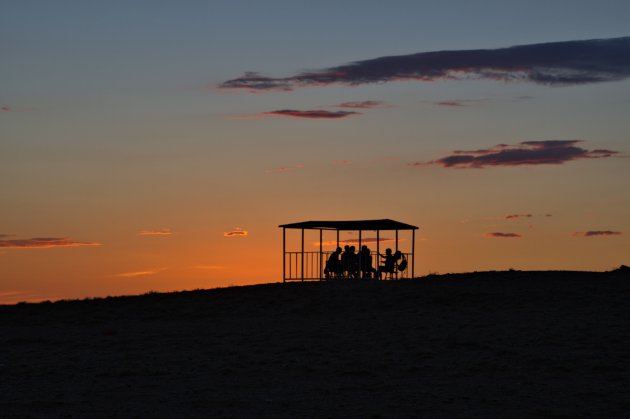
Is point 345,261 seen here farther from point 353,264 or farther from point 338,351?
point 338,351

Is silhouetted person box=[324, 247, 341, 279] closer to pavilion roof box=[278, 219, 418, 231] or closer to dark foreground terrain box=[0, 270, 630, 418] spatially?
pavilion roof box=[278, 219, 418, 231]

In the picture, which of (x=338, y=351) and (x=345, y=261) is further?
(x=345, y=261)

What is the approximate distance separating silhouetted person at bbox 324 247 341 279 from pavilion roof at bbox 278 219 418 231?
0.95m

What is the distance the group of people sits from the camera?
117 feet

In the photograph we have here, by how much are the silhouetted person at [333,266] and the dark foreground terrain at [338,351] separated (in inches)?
142

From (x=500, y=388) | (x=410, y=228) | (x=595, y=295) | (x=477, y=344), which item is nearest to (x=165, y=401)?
(x=500, y=388)

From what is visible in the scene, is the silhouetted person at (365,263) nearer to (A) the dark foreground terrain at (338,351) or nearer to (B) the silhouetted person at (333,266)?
(B) the silhouetted person at (333,266)

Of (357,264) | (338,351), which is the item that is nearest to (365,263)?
(357,264)

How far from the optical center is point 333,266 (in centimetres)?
3578

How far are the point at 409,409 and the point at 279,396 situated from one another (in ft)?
8.28

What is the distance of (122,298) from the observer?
106ft

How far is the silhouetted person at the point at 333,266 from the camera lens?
3572 cm

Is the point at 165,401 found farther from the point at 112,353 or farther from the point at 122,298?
the point at 122,298

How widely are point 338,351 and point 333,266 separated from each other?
13762mm
